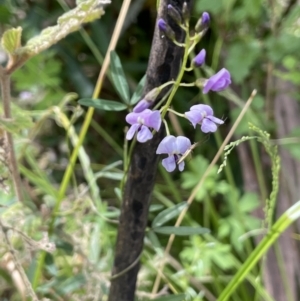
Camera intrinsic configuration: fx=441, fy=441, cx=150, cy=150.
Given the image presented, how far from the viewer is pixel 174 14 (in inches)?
11.6

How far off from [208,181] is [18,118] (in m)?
0.40

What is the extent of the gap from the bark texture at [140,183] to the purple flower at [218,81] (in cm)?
5

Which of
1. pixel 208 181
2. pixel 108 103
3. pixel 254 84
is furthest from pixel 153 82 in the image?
pixel 254 84

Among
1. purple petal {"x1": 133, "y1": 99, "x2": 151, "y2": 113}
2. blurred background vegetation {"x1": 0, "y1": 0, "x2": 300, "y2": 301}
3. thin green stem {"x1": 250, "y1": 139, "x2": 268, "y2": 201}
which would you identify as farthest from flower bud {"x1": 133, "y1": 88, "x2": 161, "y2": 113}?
thin green stem {"x1": 250, "y1": 139, "x2": 268, "y2": 201}

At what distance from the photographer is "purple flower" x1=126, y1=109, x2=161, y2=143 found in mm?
293

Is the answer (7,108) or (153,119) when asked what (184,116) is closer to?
(153,119)

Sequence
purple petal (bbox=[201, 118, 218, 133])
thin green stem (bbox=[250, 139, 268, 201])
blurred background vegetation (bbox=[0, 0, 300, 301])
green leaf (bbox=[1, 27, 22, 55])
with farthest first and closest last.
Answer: thin green stem (bbox=[250, 139, 268, 201])
blurred background vegetation (bbox=[0, 0, 300, 301])
green leaf (bbox=[1, 27, 22, 55])
purple petal (bbox=[201, 118, 218, 133])

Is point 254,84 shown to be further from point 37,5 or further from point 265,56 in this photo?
point 37,5

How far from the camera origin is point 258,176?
781 mm

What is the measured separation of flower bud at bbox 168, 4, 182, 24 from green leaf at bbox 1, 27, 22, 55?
162mm

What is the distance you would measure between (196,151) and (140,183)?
1.81ft

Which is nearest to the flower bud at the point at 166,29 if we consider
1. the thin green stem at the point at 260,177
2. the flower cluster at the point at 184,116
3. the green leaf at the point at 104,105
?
the flower cluster at the point at 184,116

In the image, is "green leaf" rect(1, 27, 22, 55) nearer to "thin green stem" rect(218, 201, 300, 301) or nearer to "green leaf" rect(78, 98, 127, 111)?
"green leaf" rect(78, 98, 127, 111)

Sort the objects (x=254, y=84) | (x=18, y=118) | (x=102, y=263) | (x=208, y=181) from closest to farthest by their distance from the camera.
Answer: (x=18, y=118)
(x=102, y=263)
(x=208, y=181)
(x=254, y=84)
